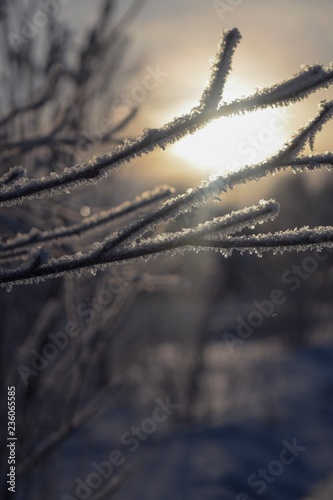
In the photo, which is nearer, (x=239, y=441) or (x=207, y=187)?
(x=207, y=187)

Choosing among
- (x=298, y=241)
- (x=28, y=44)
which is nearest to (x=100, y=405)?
(x=28, y=44)

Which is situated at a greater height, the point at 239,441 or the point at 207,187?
the point at 207,187

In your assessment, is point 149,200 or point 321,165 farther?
point 149,200

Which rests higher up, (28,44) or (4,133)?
(28,44)

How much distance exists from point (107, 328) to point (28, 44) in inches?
53.9

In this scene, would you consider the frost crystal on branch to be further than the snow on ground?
No

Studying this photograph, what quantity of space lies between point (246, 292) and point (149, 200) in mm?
21882

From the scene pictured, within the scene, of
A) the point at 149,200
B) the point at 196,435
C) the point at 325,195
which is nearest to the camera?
the point at 149,200

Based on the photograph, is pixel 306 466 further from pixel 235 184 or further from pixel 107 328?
pixel 235 184

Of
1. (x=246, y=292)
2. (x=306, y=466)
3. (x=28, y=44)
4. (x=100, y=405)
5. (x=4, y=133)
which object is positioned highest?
(x=246, y=292)

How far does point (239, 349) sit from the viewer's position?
43.5 ft

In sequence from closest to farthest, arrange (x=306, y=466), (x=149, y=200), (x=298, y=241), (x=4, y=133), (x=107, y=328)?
(x=298, y=241), (x=149, y=200), (x=107, y=328), (x=4, y=133), (x=306, y=466)

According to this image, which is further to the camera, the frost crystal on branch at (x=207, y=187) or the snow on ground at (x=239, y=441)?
the snow on ground at (x=239, y=441)

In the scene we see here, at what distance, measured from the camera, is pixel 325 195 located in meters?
17.2
